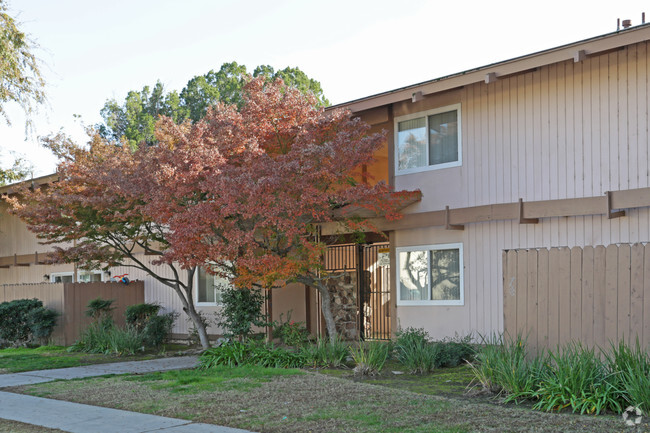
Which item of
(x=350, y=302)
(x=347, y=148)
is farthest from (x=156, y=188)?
(x=350, y=302)

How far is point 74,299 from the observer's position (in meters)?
18.6

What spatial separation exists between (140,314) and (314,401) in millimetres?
10650

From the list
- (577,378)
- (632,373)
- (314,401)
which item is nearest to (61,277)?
(314,401)

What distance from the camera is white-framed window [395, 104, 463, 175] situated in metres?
14.0

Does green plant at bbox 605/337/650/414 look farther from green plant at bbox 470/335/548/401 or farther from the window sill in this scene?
the window sill

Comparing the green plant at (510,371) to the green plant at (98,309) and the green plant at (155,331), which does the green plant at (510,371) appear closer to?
the green plant at (155,331)

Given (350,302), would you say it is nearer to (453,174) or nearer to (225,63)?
(453,174)

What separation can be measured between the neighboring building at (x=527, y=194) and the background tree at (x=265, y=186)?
1.27m

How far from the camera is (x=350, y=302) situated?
698 inches

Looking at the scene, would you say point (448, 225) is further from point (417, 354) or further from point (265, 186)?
point (265, 186)

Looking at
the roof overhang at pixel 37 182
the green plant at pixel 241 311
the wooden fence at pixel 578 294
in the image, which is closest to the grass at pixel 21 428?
the wooden fence at pixel 578 294

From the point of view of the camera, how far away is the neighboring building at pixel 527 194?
30.1 feet

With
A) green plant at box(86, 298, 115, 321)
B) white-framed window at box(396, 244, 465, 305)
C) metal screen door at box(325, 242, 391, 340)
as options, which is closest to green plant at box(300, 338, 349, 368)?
white-framed window at box(396, 244, 465, 305)

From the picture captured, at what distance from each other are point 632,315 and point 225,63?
1553 inches
